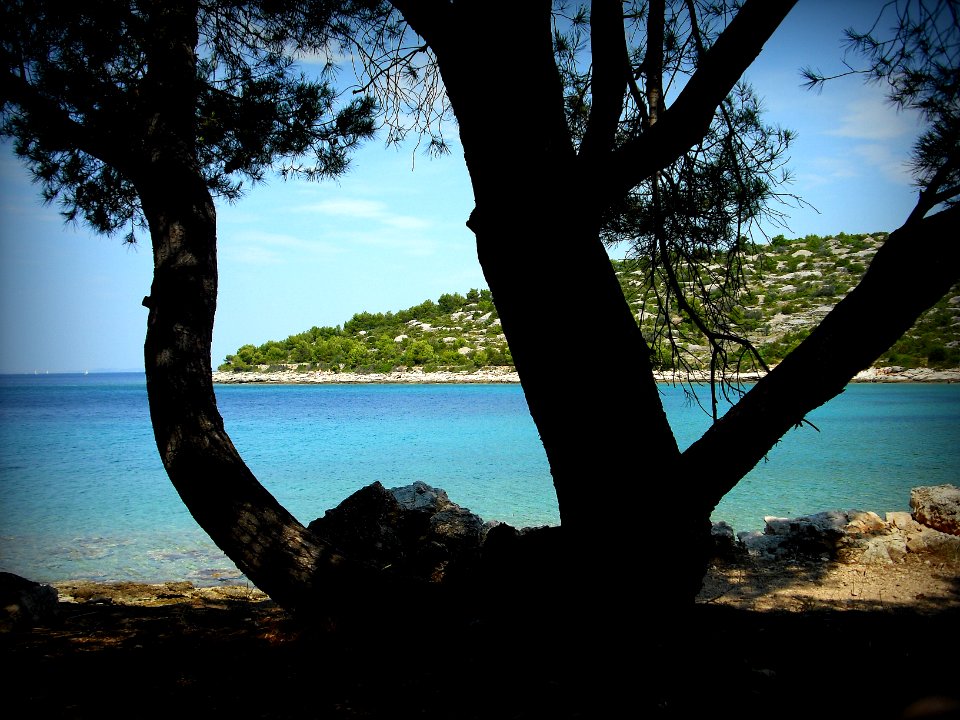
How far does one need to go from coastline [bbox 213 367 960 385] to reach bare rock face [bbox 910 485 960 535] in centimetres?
2264

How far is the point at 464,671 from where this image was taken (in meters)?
1.76

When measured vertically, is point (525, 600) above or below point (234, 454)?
below

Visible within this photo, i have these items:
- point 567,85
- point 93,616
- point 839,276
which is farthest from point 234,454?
point 839,276

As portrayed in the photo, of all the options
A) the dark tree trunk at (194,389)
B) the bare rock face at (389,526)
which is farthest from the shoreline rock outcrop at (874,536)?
the dark tree trunk at (194,389)

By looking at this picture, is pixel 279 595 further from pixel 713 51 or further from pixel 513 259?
pixel 713 51

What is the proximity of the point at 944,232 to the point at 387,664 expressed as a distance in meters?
1.81

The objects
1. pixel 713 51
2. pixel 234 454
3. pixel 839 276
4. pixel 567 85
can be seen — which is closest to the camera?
pixel 713 51

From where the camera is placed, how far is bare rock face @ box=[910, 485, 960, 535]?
17.2 ft

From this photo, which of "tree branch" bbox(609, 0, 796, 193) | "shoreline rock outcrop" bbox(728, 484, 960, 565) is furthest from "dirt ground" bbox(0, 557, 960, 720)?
"shoreline rock outcrop" bbox(728, 484, 960, 565)

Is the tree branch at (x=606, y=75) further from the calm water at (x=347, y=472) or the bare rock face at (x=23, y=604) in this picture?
the bare rock face at (x=23, y=604)

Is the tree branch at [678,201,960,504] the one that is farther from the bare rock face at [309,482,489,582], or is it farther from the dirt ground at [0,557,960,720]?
the bare rock face at [309,482,489,582]

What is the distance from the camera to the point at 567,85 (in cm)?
346

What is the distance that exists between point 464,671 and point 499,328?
2096 inches

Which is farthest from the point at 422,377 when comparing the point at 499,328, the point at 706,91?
the point at 706,91
